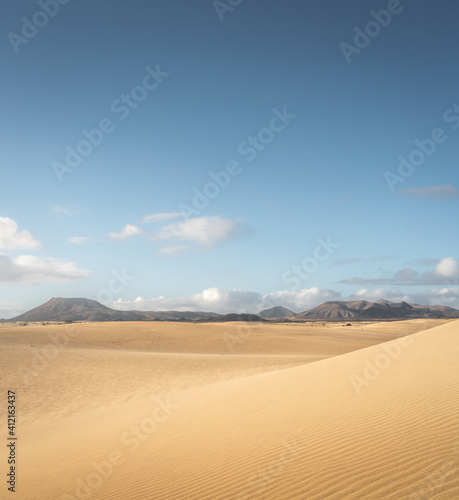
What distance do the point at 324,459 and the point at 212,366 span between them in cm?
1948

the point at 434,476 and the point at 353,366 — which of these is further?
the point at 353,366

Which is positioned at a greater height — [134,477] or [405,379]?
[405,379]

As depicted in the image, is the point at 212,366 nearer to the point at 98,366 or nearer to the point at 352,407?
the point at 98,366

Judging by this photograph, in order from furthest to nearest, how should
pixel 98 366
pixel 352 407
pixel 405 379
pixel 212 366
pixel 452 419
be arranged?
1. pixel 212 366
2. pixel 98 366
3. pixel 405 379
4. pixel 352 407
5. pixel 452 419

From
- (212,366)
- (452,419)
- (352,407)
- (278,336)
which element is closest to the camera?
(452,419)

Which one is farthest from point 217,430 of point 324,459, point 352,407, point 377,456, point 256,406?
point 377,456

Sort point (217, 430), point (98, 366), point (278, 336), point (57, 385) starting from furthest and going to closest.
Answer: point (278, 336) < point (98, 366) < point (57, 385) < point (217, 430)

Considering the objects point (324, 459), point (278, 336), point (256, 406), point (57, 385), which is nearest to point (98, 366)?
point (57, 385)

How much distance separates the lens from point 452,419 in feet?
17.6

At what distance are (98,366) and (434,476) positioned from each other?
70.0 feet

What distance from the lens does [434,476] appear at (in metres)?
4.02

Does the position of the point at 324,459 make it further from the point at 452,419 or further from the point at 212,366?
the point at 212,366

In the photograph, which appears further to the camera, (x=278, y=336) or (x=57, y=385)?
(x=278, y=336)

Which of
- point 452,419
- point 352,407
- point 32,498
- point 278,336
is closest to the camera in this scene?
point 452,419
